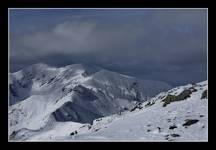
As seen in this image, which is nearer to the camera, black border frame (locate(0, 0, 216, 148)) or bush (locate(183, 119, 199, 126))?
black border frame (locate(0, 0, 216, 148))

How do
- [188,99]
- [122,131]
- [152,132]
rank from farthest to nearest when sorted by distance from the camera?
1. [188,99]
2. [122,131]
3. [152,132]

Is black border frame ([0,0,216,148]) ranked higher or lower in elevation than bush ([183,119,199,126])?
higher
